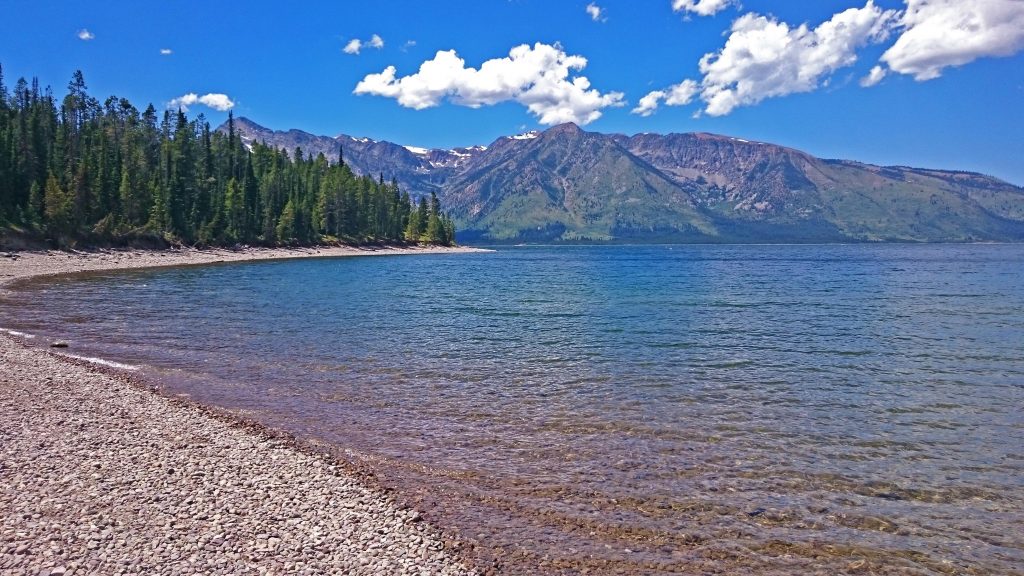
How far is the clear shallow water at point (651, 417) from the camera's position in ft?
38.1

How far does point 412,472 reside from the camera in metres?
14.6

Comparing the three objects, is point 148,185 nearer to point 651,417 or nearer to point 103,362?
point 103,362

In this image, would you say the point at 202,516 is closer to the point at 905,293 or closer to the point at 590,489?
the point at 590,489

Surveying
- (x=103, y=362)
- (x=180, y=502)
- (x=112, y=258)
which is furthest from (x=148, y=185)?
(x=180, y=502)

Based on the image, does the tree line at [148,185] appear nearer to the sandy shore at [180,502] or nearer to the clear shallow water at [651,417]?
the clear shallow water at [651,417]

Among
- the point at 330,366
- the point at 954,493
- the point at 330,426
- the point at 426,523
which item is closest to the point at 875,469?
the point at 954,493

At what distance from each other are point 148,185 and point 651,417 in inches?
5432

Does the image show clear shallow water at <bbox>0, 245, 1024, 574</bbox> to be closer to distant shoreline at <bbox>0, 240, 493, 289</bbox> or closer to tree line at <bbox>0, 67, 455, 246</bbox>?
distant shoreline at <bbox>0, 240, 493, 289</bbox>

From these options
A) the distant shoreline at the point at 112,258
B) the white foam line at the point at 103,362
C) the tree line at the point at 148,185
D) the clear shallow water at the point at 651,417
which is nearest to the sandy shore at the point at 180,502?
the clear shallow water at the point at 651,417

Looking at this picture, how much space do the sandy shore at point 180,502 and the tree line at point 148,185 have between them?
331 feet

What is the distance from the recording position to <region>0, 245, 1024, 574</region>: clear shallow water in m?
11.6

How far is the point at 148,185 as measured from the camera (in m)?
127

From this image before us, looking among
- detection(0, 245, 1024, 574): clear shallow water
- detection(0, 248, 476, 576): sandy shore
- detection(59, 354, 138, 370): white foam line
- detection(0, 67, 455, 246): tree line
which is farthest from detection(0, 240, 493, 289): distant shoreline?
detection(0, 248, 476, 576): sandy shore

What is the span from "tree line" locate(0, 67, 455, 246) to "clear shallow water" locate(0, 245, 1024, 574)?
72.7 metres
